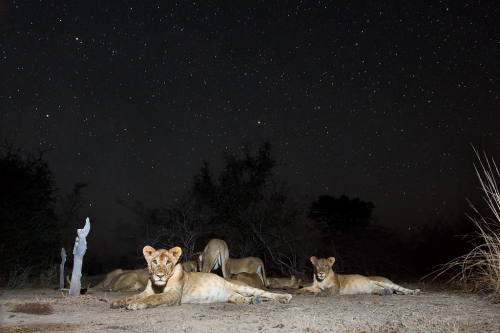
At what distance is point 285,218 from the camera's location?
2100 centimetres

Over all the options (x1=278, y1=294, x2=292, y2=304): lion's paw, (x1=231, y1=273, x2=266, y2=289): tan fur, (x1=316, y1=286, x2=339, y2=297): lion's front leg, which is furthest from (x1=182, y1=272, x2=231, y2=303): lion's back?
(x1=316, y1=286, x2=339, y2=297): lion's front leg

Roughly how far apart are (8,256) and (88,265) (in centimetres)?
1357

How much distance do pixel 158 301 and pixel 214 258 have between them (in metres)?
5.24

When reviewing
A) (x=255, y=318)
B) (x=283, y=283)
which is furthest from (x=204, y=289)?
(x=283, y=283)

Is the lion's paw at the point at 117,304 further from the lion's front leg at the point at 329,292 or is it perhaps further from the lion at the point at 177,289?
the lion's front leg at the point at 329,292

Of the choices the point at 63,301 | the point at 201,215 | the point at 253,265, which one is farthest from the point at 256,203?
the point at 63,301

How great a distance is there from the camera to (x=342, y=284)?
333 inches

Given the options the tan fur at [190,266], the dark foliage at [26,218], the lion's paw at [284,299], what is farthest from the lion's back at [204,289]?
the dark foliage at [26,218]

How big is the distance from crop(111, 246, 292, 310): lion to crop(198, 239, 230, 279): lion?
4081 millimetres

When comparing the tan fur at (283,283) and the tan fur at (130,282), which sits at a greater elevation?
the tan fur at (130,282)

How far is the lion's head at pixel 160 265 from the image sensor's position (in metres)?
5.46

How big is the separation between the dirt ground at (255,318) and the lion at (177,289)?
0.13m

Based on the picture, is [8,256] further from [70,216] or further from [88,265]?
[88,265]

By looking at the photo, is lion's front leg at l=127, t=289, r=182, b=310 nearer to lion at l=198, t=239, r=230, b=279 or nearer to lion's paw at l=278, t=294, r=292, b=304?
lion's paw at l=278, t=294, r=292, b=304
